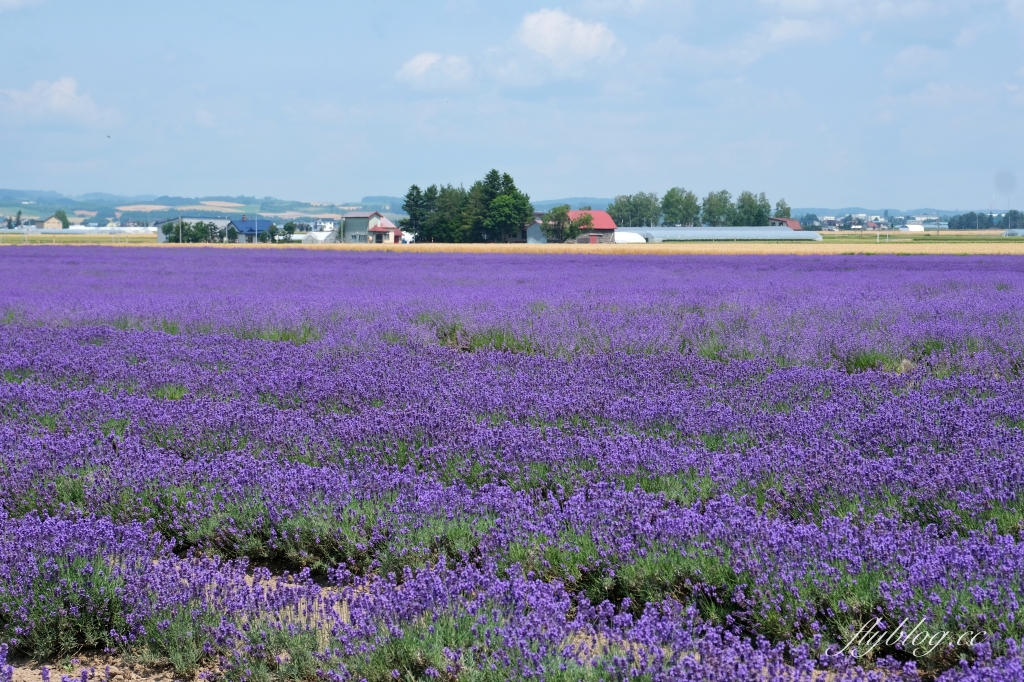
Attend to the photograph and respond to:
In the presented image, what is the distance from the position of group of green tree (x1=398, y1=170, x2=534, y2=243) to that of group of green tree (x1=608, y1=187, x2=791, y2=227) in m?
63.8

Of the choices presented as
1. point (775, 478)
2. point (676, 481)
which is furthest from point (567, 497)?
point (775, 478)

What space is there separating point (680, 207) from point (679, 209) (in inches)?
13.9

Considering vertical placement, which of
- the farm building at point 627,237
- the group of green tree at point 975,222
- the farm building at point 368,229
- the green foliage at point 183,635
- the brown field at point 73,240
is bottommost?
the green foliage at point 183,635

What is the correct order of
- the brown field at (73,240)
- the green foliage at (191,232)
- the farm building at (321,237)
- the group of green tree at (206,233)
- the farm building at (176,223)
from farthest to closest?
1. the farm building at (321,237)
2. the farm building at (176,223)
3. the group of green tree at (206,233)
4. the green foliage at (191,232)
5. the brown field at (73,240)

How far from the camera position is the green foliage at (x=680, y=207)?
13850 cm

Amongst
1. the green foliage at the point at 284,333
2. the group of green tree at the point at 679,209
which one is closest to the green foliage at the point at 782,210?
the group of green tree at the point at 679,209

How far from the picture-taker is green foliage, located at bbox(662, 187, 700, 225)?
138m

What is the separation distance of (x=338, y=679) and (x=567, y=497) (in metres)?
1.57

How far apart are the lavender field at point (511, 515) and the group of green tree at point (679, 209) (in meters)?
134

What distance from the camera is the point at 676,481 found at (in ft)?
12.2

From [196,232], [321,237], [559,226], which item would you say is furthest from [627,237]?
[196,232]

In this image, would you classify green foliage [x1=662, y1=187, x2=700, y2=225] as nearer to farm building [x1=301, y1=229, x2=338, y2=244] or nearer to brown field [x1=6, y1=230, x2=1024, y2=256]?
farm building [x1=301, y1=229, x2=338, y2=244]

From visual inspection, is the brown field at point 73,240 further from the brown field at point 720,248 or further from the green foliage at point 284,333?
the green foliage at point 284,333

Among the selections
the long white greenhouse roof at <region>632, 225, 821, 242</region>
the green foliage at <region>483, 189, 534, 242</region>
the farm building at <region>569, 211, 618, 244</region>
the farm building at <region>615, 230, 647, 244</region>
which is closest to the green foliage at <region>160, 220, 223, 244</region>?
the green foliage at <region>483, 189, 534, 242</region>
